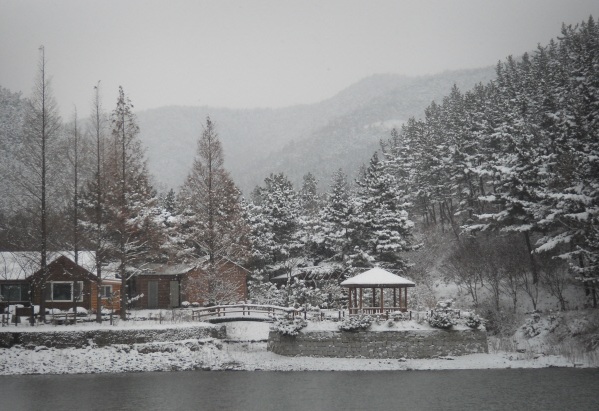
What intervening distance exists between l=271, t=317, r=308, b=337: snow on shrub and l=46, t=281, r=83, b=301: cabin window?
16023 millimetres

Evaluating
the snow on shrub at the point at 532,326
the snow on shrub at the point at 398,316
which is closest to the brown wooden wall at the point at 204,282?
the snow on shrub at the point at 398,316

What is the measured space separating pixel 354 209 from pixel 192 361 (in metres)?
20.2

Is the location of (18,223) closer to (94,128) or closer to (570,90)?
(94,128)

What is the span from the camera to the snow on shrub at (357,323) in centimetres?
3195

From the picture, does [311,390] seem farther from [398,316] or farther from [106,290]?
[106,290]

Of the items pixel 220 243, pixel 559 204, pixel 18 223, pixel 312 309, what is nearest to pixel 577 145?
pixel 559 204

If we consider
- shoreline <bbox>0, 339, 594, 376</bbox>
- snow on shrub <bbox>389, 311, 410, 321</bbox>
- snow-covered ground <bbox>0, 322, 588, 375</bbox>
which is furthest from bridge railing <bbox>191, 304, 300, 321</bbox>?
snow on shrub <bbox>389, 311, 410, 321</bbox>

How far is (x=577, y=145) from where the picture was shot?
1374 inches

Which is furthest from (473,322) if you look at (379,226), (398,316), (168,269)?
(168,269)

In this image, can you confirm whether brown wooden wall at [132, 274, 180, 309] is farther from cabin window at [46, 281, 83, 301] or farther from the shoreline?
the shoreline

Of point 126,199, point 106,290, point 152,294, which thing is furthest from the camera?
point 152,294

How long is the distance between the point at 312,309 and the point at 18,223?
3150cm

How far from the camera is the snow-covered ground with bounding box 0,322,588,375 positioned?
94.7ft

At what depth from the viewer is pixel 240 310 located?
40.7m
